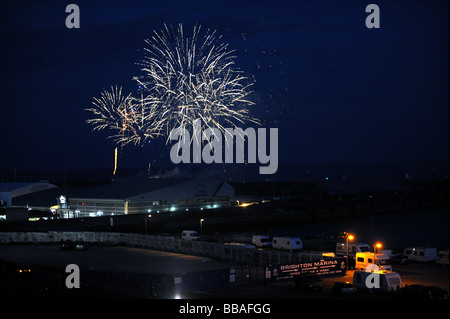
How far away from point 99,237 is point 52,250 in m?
2.38

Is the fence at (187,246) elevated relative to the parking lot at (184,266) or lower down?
elevated

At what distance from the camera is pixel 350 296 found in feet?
36.5

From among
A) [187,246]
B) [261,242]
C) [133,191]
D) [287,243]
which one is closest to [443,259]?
[287,243]

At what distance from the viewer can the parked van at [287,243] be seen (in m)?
21.8

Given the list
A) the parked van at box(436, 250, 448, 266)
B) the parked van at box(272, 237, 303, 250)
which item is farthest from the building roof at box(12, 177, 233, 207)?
the parked van at box(436, 250, 448, 266)

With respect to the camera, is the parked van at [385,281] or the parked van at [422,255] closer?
the parked van at [385,281]

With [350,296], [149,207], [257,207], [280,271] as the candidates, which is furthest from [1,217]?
[350,296]

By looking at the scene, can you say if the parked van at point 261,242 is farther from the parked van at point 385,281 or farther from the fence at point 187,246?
the parked van at point 385,281

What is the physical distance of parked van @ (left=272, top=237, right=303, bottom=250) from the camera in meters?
21.8

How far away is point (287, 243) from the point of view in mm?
21953

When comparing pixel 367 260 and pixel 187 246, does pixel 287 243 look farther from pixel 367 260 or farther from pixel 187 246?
pixel 367 260

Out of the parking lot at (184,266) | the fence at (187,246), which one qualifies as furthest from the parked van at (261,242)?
the parking lot at (184,266)

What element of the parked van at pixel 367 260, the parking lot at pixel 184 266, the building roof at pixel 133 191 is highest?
the building roof at pixel 133 191
